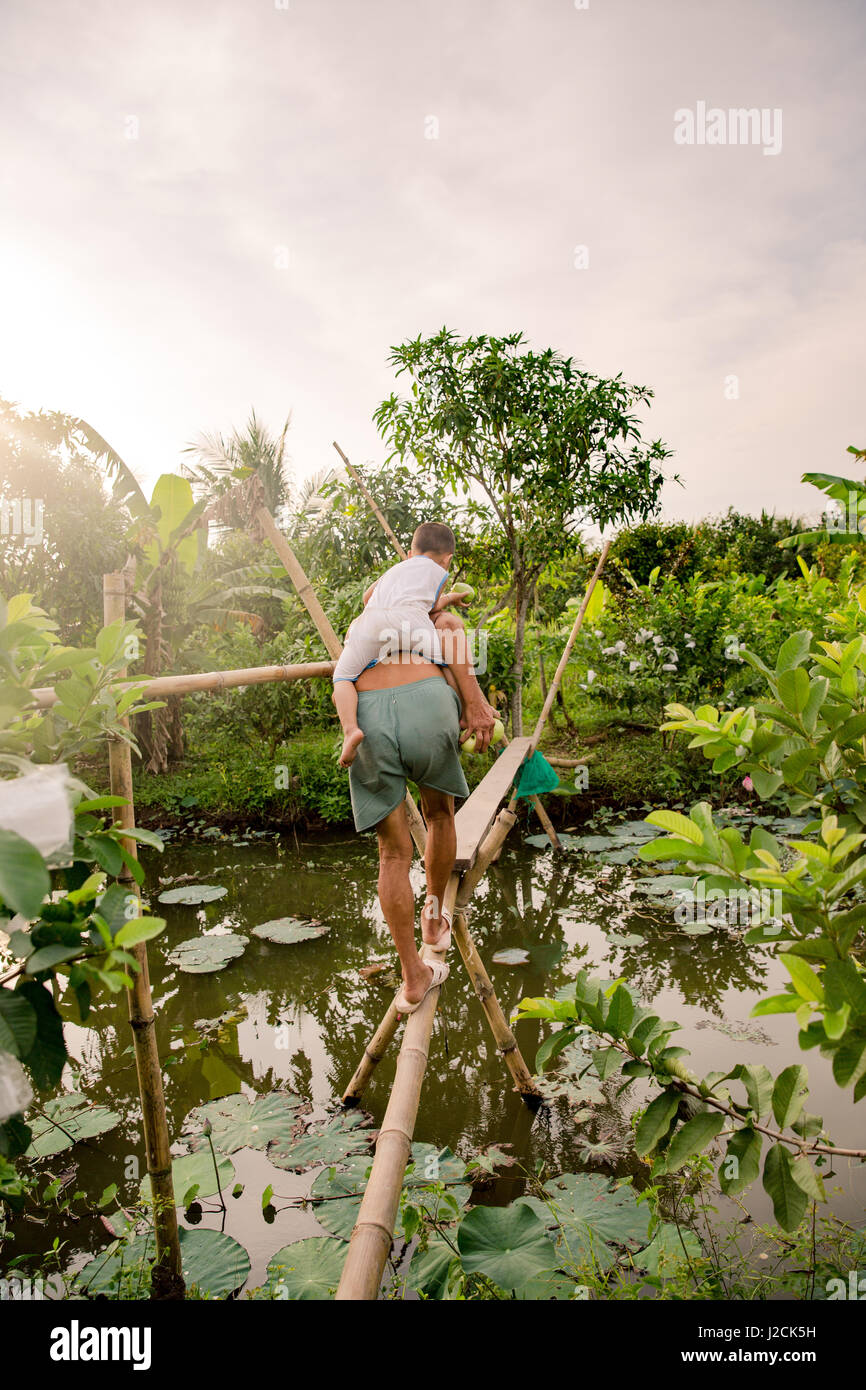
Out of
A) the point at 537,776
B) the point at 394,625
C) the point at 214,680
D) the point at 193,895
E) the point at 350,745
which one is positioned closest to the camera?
the point at 350,745

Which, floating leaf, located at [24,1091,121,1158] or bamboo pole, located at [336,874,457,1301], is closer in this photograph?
bamboo pole, located at [336,874,457,1301]

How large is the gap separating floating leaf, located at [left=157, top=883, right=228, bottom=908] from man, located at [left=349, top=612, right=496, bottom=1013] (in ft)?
9.84

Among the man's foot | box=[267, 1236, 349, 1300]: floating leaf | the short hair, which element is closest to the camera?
box=[267, 1236, 349, 1300]: floating leaf

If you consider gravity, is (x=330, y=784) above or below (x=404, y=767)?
below

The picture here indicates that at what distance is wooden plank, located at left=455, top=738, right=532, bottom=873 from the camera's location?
2646mm

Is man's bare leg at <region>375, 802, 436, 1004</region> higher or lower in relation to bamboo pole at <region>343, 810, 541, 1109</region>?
higher

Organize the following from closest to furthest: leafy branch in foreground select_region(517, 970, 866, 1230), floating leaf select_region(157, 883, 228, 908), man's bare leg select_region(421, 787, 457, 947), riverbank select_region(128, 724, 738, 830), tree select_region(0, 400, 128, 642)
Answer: leafy branch in foreground select_region(517, 970, 866, 1230), man's bare leg select_region(421, 787, 457, 947), floating leaf select_region(157, 883, 228, 908), riverbank select_region(128, 724, 738, 830), tree select_region(0, 400, 128, 642)

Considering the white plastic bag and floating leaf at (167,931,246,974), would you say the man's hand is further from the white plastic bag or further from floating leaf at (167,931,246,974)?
floating leaf at (167,931,246,974)

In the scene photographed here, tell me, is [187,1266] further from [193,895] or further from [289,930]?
[193,895]

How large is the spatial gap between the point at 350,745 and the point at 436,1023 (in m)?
2.01

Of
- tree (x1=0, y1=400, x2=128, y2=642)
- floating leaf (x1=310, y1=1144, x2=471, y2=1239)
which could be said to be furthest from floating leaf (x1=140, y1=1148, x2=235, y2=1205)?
tree (x1=0, y1=400, x2=128, y2=642)

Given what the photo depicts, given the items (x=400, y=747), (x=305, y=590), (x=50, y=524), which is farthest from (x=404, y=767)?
(x=50, y=524)

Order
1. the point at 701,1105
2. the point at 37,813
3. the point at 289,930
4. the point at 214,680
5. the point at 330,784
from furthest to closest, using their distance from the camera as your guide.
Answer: the point at 330,784
the point at 289,930
the point at 214,680
the point at 701,1105
the point at 37,813

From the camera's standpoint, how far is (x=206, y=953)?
4.00 metres
